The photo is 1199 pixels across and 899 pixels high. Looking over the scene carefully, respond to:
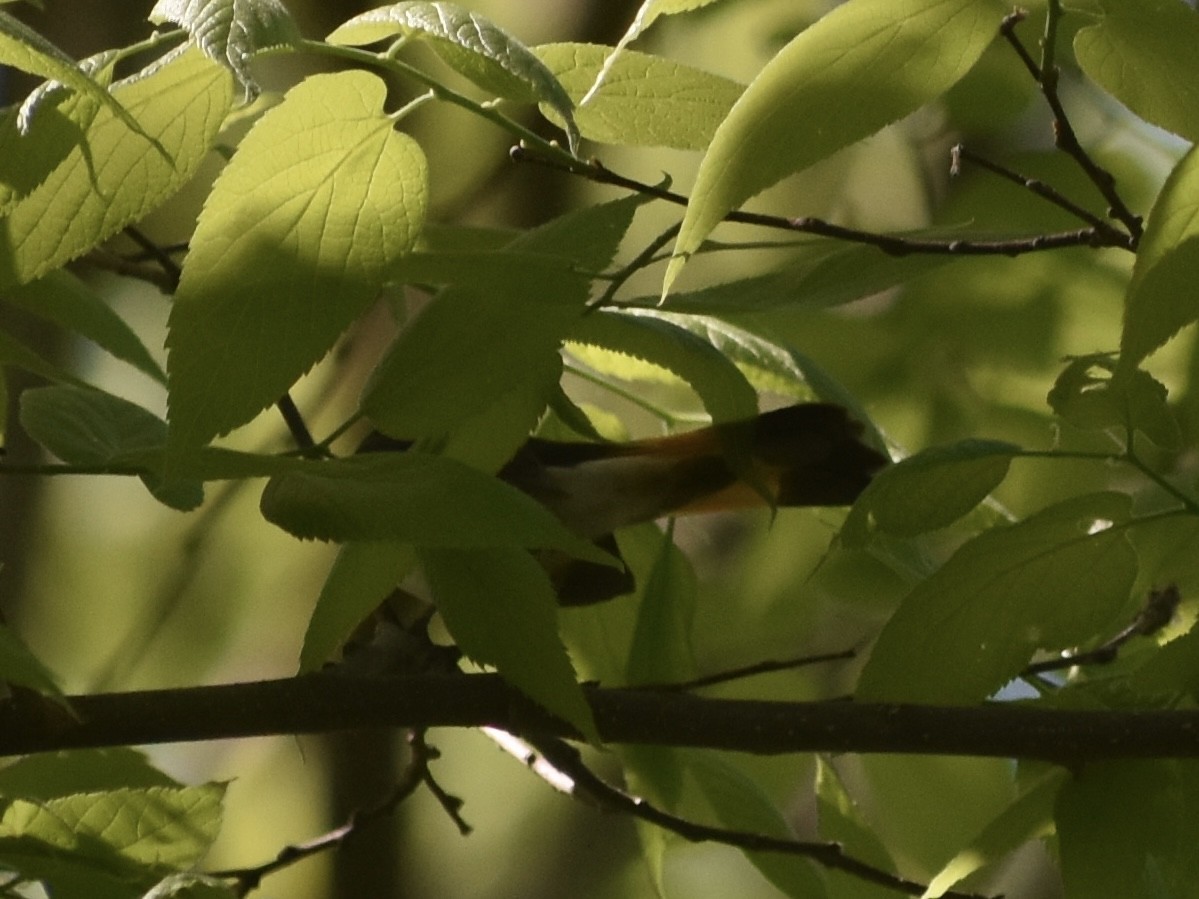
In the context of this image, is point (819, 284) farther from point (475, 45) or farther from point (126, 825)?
point (126, 825)

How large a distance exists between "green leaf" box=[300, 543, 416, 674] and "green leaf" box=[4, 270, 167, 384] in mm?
242

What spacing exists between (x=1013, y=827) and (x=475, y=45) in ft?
1.36

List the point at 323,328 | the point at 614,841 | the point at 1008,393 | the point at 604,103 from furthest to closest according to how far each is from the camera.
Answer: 1. the point at 614,841
2. the point at 1008,393
3. the point at 604,103
4. the point at 323,328

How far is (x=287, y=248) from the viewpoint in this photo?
492 millimetres

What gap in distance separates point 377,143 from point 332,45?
38mm

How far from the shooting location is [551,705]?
53 cm

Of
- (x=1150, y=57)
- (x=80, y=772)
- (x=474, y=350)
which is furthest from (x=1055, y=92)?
(x=80, y=772)

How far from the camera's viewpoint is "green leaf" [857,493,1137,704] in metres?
0.61

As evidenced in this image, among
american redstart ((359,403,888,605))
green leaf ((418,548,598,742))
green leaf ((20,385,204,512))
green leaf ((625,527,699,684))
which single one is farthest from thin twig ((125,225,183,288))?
green leaf ((418,548,598,742))

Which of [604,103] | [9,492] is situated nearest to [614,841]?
[9,492]

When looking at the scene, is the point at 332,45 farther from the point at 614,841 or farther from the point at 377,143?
the point at 614,841

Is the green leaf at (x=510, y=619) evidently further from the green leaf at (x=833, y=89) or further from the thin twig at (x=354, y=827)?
the thin twig at (x=354, y=827)

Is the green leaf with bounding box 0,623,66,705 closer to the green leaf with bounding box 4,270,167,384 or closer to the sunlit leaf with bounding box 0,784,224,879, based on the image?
the sunlit leaf with bounding box 0,784,224,879

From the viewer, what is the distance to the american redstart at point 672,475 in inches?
37.4
